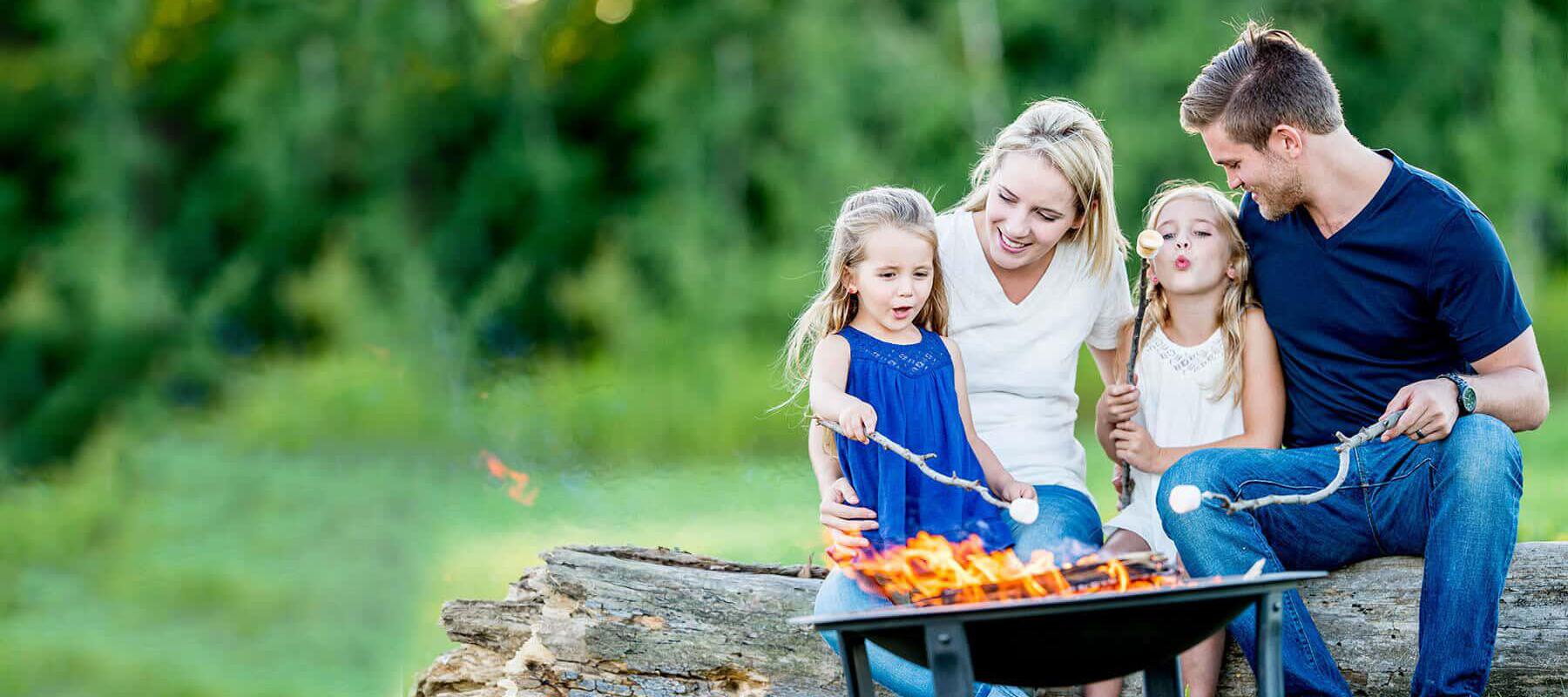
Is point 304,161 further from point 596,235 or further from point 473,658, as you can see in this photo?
point 473,658

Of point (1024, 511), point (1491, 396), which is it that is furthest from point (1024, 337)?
point (1491, 396)

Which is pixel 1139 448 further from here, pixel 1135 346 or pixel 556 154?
pixel 556 154

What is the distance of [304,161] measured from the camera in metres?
10.3

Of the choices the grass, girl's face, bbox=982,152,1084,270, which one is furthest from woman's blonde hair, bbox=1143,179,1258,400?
the grass

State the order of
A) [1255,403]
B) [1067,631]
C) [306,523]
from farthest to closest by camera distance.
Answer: [306,523]
[1255,403]
[1067,631]

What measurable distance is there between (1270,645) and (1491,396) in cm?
84

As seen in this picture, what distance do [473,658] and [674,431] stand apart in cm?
642

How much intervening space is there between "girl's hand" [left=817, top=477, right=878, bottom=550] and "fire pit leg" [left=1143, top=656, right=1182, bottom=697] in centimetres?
57

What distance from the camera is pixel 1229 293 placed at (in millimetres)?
2883

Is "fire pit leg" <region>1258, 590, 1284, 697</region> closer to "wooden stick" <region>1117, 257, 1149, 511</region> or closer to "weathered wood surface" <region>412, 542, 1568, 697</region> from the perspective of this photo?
"weathered wood surface" <region>412, 542, 1568, 697</region>

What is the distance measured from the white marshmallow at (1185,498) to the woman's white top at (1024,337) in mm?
538

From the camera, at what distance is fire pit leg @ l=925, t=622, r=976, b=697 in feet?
6.61

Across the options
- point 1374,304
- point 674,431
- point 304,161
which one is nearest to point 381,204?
point 304,161

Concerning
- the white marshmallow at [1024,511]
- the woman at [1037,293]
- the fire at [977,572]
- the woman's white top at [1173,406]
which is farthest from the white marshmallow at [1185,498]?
the woman's white top at [1173,406]
